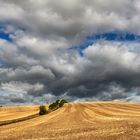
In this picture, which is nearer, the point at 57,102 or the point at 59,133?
the point at 59,133

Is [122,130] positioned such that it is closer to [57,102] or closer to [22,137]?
[22,137]

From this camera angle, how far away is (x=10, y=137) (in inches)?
1388

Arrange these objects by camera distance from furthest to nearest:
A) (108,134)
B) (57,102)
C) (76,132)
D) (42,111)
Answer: (57,102) < (42,111) < (76,132) < (108,134)

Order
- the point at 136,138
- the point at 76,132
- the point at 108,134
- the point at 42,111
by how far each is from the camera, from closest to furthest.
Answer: the point at 136,138 → the point at 108,134 → the point at 76,132 → the point at 42,111

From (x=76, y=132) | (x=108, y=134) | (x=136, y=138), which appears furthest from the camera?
(x=76, y=132)

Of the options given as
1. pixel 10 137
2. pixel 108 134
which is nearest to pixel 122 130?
pixel 108 134

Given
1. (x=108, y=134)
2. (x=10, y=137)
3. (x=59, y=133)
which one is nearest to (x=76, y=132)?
(x=59, y=133)

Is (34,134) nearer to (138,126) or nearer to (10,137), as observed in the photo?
(10,137)

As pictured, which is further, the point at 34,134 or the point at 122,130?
the point at 34,134

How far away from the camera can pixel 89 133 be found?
32594 millimetres

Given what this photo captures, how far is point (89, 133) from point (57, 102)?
9168 cm

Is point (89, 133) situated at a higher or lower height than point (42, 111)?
lower

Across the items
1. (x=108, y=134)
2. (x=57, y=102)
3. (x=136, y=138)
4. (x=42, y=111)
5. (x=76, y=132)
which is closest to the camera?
(x=136, y=138)

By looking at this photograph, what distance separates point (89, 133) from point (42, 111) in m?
56.9
